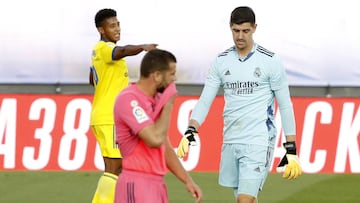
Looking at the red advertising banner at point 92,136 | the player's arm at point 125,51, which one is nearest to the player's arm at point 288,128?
the player's arm at point 125,51

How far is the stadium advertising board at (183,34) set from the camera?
14.4m

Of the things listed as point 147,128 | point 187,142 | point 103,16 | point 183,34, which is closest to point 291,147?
point 187,142

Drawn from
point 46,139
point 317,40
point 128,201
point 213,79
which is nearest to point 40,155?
point 46,139

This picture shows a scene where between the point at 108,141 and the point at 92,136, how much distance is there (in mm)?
4096

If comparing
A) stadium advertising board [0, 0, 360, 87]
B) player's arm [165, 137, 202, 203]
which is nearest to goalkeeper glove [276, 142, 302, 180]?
player's arm [165, 137, 202, 203]

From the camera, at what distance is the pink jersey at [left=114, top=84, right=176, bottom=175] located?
6.38 metres

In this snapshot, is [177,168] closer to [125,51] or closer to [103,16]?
[125,51]

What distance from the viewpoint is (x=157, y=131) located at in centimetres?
639

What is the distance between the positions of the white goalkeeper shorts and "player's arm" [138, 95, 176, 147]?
1794mm

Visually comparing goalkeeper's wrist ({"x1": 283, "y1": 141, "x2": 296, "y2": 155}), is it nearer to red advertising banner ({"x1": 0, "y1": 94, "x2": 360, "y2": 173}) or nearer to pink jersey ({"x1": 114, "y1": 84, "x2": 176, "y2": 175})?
pink jersey ({"x1": 114, "y1": 84, "x2": 176, "y2": 175})

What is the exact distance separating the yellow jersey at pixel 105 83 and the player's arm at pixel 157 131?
296 cm

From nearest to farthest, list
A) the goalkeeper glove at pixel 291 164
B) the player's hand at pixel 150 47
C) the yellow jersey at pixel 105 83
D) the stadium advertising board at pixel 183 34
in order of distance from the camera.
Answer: the player's hand at pixel 150 47 < the goalkeeper glove at pixel 291 164 < the yellow jersey at pixel 105 83 < the stadium advertising board at pixel 183 34

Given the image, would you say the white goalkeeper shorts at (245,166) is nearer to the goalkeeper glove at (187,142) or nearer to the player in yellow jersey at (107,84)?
the goalkeeper glove at (187,142)

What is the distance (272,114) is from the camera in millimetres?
8336
